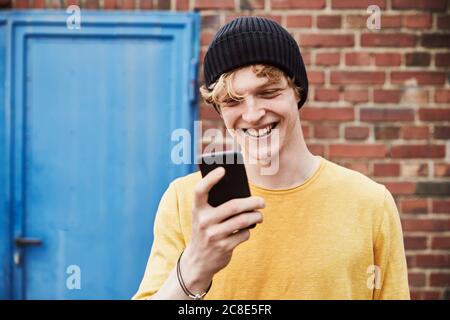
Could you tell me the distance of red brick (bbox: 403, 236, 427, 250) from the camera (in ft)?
9.68

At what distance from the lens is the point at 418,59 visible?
2938 mm

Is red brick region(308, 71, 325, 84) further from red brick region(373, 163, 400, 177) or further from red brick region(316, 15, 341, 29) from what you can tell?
red brick region(373, 163, 400, 177)

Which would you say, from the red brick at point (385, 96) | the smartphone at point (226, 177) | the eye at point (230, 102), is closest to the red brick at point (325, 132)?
the red brick at point (385, 96)

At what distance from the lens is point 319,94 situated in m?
2.95

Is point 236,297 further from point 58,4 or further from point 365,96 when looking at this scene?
point 58,4

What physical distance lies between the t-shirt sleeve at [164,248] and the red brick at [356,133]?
1487 millimetres

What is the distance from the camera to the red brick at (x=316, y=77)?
→ 9.66ft

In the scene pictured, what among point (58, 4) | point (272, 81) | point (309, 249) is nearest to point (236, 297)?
point (309, 249)

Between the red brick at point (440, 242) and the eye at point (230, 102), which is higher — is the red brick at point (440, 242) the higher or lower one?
the lower one

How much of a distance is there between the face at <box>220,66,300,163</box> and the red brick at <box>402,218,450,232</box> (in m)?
1.57

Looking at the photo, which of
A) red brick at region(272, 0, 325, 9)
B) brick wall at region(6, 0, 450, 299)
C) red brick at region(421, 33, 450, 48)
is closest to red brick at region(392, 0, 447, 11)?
brick wall at region(6, 0, 450, 299)

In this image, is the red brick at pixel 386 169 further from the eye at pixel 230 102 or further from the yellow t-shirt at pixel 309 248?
the eye at pixel 230 102

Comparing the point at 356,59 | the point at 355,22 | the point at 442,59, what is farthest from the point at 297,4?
the point at 442,59

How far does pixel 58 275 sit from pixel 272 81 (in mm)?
2001
